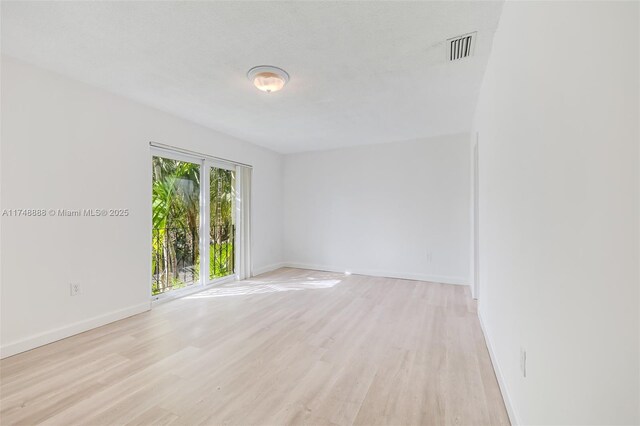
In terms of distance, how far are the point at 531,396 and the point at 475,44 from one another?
A: 2.29 meters

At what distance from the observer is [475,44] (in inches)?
83.4

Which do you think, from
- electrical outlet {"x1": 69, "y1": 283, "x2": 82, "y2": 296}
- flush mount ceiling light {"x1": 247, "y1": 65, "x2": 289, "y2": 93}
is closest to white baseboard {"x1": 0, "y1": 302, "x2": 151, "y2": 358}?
electrical outlet {"x1": 69, "y1": 283, "x2": 82, "y2": 296}

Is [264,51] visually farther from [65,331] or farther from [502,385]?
[65,331]

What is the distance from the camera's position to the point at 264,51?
219cm

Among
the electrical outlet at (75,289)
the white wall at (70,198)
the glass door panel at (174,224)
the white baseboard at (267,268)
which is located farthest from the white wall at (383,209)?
the electrical outlet at (75,289)

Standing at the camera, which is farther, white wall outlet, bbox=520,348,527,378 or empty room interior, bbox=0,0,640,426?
white wall outlet, bbox=520,348,527,378

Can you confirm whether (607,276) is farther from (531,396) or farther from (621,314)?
(531,396)

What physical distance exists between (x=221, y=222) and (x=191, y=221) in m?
0.63

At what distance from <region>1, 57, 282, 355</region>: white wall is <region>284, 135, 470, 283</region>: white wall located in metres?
2.94

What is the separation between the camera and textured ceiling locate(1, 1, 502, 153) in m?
1.78

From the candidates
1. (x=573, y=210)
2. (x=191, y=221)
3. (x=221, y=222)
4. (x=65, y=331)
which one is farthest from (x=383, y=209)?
(x=65, y=331)

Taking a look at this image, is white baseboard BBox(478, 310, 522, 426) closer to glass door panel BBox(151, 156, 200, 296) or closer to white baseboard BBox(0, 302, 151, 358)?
white baseboard BBox(0, 302, 151, 358)

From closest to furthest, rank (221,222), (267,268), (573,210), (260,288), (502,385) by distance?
(573,210), (502,385), (260,288), (221,222), (267,268)

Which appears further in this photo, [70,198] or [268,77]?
[70,198]
